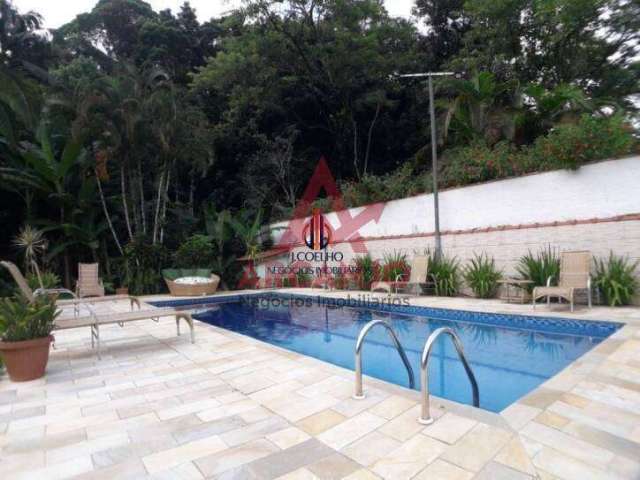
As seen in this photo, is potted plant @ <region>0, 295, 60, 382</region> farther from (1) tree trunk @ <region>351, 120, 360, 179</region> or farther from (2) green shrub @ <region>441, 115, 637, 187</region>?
(1) tree trunk @ <region>351, 120, 360, 179</region>

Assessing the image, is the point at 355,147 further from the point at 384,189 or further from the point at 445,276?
the point at 445,276

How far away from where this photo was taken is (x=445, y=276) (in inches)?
391

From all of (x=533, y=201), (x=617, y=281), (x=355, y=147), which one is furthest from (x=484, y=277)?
(x=355, y=147)

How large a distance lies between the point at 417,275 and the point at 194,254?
7.97 meters

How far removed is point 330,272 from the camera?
13.7 meters

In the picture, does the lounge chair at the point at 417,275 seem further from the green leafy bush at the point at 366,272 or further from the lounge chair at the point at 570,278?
the lounge chair at the point at 570,278

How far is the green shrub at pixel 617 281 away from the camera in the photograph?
6.90 m

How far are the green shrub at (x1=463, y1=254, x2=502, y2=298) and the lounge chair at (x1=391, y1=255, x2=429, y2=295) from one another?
1.03 meters

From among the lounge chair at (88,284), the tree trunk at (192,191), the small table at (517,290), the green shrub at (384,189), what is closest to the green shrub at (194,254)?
the lounge chair at (88,284)

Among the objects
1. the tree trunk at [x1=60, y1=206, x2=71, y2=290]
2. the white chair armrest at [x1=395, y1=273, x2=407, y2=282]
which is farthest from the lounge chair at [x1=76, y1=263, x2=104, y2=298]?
the white chair armrest at [x1=395, y1=273, x2=407, y2=282]

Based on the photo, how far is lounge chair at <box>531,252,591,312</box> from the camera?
268 inches

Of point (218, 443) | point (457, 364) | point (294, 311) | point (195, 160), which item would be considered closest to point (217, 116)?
point (195, 160)

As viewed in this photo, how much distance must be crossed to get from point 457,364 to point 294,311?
5938 millimetres

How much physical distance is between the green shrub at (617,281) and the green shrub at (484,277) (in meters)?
2.06
